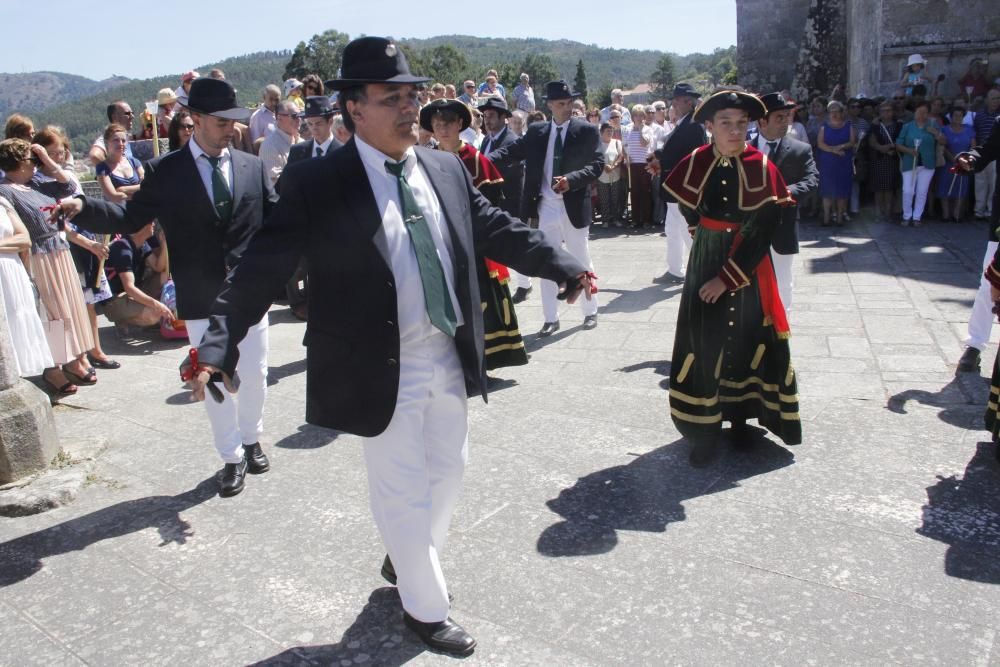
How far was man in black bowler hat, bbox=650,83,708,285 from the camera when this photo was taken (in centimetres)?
851

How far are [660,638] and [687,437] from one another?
169 centimetres

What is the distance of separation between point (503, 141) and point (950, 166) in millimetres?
7752

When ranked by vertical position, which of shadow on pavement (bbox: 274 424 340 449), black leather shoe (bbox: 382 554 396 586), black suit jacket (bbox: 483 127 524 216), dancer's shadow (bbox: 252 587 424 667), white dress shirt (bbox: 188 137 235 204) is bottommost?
dancer's shadow (bbox: 252 587 424 667)

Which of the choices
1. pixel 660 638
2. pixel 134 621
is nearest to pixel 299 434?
pixel 134 621

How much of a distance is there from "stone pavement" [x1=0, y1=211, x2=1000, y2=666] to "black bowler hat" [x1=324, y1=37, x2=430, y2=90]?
1.98 m

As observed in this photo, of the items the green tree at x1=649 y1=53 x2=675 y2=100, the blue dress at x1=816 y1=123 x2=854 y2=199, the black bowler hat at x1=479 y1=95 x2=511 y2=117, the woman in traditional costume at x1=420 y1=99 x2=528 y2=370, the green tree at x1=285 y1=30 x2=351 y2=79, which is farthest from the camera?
the green tree at x1=649 y1=53 x2=675 y2=100

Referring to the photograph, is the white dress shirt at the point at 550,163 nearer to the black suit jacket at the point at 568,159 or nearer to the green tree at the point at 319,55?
the black suit jacket at the point at 568,159

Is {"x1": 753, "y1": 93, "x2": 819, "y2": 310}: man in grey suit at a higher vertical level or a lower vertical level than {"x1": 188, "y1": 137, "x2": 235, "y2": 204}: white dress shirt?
lower

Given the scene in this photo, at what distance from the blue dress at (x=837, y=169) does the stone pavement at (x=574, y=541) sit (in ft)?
23.5

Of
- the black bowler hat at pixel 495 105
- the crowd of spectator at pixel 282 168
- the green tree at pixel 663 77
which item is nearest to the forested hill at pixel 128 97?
the green tree at pixel 663 77

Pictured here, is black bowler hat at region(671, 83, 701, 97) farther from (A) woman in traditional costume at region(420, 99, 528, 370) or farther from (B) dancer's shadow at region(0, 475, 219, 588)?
(B) dancer's shadow at region(0, 475, 219, 588)

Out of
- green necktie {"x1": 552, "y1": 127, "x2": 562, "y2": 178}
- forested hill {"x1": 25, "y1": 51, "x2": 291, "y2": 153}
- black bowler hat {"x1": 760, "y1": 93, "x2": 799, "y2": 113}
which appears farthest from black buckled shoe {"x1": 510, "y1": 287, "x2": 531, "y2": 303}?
forested hill {"x1": 25, "y1": 51, "x2": 291, "y2": 153}

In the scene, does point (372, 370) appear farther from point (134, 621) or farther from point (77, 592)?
point (77, 592)

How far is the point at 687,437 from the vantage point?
182 inches
